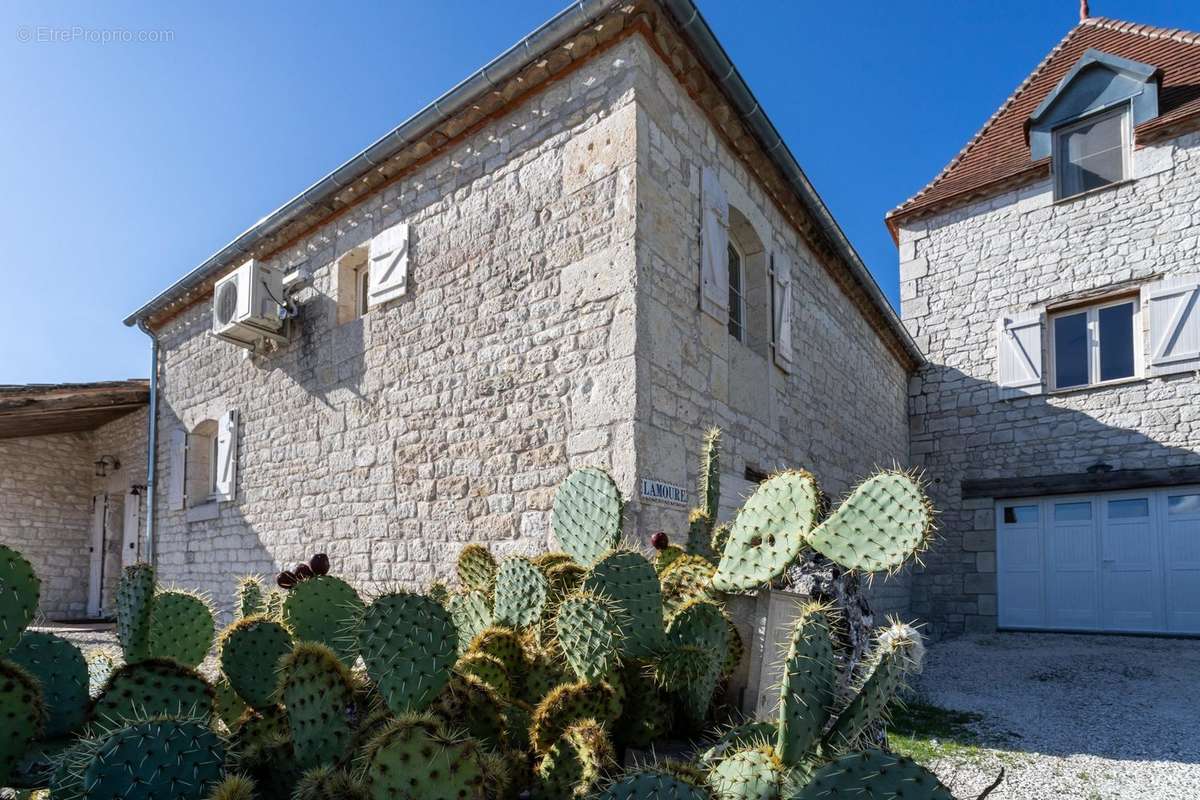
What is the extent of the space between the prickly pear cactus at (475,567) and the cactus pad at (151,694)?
51.9 inches

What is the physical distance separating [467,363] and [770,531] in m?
3.35

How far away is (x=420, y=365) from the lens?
554cm

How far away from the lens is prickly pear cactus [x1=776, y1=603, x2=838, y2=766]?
1.59 meters

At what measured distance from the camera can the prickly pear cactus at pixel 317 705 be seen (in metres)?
1.72

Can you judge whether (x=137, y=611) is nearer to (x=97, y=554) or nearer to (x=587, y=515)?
(x=587, y=515)

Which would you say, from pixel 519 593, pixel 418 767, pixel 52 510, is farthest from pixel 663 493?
pixel 52 510

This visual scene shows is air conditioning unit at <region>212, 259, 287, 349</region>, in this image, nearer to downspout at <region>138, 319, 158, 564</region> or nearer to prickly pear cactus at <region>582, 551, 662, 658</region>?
downspout at <region>138, 319, 158, 564</region>

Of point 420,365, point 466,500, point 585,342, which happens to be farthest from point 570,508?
point 420,365

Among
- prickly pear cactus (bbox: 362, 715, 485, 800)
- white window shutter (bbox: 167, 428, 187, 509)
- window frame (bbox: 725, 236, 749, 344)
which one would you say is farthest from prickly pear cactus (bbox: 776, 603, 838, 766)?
white window shutter (bbox: 167, 428, 187, 509)

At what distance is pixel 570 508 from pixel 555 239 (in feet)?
7.49

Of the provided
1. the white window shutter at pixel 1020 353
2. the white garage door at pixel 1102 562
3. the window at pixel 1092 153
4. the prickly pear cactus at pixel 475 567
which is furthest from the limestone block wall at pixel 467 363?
the window at pixel 1092 153

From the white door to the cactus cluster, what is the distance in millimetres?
9549

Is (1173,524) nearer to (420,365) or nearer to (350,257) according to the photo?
(420,365)

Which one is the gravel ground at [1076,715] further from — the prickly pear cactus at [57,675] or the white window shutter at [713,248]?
the prickly pear cactus at [57,675]
